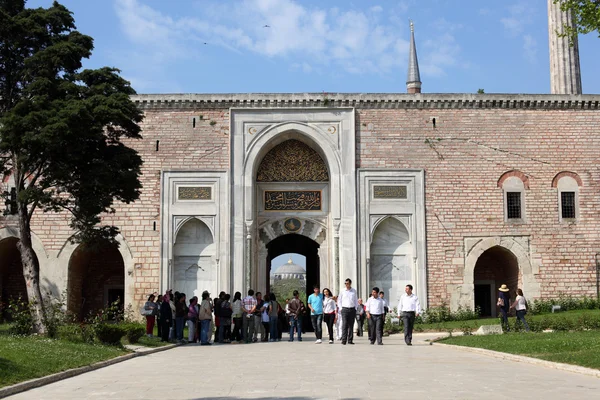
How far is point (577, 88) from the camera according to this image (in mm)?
26141

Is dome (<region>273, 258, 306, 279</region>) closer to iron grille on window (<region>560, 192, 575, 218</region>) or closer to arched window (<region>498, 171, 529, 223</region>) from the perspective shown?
arched window (<region>498, 171, 529, 223</region>)

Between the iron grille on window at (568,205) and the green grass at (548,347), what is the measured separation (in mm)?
9789

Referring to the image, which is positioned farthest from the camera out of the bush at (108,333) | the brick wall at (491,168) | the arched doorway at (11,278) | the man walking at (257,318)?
the arched doorway at (11,278)

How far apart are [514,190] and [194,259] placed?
382 inches

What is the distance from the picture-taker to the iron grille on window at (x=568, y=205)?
23.3 m

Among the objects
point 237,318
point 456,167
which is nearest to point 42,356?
point 237,318

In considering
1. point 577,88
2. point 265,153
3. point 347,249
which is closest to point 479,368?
point 347,249

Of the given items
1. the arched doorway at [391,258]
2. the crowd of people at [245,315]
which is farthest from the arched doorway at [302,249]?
the crowd of people at [245,315]

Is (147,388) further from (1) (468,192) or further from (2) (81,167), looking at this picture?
(1) (468,192)

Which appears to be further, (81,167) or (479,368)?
(81,167)

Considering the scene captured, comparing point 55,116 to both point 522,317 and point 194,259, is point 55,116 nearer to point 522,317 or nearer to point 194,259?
point 194,259

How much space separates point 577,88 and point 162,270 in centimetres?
1489

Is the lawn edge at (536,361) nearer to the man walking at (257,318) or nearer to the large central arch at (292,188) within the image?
the man walking at (257,318)

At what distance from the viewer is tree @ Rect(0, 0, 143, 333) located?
14.5 m
